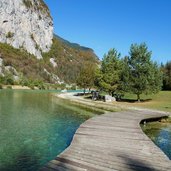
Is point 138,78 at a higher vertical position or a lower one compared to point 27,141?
higher

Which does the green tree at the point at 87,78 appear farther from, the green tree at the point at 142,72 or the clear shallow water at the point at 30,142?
the clear shallow water at the point at 30,142

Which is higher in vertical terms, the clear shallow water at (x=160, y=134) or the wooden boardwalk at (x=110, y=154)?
the wooden boardwalk at (x=110, y=154)

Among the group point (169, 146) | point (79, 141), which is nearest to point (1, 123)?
point (79, 141)

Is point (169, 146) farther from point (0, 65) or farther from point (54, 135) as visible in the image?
point (0, 65)

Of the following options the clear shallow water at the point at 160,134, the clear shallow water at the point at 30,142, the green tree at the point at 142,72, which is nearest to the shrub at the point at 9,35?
the green tree at the point at 142,72

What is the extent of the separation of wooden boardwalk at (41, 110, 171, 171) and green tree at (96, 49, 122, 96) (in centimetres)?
3666

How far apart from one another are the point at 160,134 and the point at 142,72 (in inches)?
1015

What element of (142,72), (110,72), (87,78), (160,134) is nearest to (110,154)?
(160,134)

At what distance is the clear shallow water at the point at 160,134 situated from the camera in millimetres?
18453

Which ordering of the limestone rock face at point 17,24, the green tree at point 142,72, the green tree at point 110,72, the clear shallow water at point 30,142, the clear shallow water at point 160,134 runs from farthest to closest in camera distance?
the limestone rock face at point 17,24 < the green tree at point 110,72 < the green tree at point 142,72 < the clear shallow water at point 160,134 < the clear shallow water at point 30,142

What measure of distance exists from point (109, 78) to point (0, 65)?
98311 millimetres

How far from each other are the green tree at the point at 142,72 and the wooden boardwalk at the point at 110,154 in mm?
29726

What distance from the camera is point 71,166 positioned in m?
10.8

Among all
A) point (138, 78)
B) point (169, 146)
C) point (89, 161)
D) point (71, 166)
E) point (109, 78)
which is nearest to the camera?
point (71, 166)
